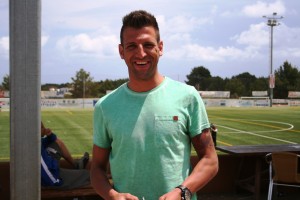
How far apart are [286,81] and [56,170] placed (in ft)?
202

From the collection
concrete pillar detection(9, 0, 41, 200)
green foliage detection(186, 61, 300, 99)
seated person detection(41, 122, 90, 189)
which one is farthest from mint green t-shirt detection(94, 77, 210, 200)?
green foliage detection(186, 61, 300, 99)

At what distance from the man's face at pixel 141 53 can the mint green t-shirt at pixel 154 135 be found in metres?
0.08

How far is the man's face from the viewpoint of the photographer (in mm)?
2002

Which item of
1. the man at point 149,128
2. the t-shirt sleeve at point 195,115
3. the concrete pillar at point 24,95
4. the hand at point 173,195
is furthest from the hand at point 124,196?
the concrete pillar at point 24,95

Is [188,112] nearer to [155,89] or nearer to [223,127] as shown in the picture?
[155,89]

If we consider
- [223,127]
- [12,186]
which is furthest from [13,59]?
[223,127]

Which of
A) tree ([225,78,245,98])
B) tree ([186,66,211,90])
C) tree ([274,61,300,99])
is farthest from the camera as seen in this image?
tree ([186,66,211,90])

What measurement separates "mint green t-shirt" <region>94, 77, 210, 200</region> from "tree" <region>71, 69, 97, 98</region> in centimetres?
6743

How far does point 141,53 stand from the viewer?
1.99m

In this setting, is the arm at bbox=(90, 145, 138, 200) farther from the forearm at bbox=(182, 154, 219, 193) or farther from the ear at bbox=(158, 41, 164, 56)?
the ear at bbox=(158, 41, 164, 56)

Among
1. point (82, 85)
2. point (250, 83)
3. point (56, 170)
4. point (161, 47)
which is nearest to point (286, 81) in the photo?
point (250, 83)

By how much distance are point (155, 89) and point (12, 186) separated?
2.02 m

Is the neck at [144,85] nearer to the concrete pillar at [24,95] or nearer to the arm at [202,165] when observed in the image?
the arm at [202,165]

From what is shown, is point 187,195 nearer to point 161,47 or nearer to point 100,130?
point 100,130
